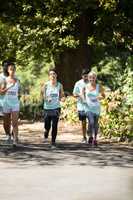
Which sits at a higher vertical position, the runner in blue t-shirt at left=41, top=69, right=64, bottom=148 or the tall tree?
the tall tree

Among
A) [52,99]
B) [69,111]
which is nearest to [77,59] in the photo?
[69,111]

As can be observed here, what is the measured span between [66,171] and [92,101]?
13.7 feet

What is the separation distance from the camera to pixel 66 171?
463 inches

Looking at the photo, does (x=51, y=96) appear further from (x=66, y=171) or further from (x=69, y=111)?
(x=69, y=111)

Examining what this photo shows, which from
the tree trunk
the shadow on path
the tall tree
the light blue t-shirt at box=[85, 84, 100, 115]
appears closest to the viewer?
the shadow on path

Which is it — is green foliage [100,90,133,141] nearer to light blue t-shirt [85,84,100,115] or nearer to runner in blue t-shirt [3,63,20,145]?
light blue t-shirt [85,84,100,115]

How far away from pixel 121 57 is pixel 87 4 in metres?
8.13

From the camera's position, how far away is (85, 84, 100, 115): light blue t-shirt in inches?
619

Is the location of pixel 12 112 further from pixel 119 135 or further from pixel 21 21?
pixel 21 21

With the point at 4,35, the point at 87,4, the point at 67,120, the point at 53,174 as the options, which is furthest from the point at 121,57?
the point at 53,174

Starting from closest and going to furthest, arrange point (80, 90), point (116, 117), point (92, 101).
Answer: point (92, 101) < point (80, 90) < point (116, 117)

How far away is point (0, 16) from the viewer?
1200 inches

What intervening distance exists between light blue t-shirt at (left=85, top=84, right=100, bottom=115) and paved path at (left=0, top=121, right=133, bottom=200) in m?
0.83

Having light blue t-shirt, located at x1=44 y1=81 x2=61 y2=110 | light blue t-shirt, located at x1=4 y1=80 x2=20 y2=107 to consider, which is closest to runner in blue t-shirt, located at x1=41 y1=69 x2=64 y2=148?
light blue t-shirt, located at x1=44 y1=81 x2=61 y2=110
